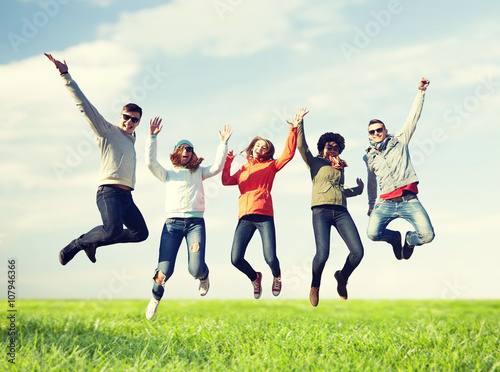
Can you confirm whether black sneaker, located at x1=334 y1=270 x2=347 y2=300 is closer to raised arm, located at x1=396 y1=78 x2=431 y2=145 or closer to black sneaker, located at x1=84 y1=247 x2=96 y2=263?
raised arm, located at x1=396 y1=78 x2=431 y2=145

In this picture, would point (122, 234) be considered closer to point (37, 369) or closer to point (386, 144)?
point (37, 369)

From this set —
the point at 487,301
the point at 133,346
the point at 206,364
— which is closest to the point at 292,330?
the point at 206,364

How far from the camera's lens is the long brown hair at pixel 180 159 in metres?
8.27

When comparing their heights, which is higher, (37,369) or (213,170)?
(213,170)

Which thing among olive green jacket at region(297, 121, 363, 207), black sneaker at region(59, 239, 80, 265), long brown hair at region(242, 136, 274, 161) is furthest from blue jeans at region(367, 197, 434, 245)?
black sneaker at region(59, 239, 80, 265)

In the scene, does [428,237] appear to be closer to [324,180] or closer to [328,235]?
[328,235]

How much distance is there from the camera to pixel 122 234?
7.84 m

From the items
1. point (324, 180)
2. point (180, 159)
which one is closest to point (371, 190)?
point (324, 180)

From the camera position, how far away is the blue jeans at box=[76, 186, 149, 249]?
748 cm

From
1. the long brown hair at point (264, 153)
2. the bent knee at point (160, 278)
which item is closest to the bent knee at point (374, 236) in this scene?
the long brown hair at point (264, 153)

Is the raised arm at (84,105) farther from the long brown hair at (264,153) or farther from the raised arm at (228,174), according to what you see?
the long brown hair at (264,153)

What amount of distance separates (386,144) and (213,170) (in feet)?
10.2

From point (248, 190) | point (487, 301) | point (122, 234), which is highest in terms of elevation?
point (248, 190)

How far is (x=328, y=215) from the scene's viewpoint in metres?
7.81
